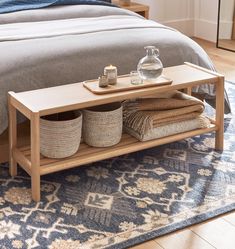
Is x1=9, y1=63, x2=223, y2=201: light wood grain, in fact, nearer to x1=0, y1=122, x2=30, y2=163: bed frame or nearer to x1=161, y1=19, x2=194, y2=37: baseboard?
x1=0, y1=122, x2=30, y2=163: bed frame

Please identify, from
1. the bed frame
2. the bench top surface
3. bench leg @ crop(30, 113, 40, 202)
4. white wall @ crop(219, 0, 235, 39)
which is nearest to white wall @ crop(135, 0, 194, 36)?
white wall @ crop(219, 0, 235, 39)

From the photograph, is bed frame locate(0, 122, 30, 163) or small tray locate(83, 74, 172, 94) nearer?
small tray locate(83, 74, 172, 94)

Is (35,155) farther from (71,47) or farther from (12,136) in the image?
(71,47)

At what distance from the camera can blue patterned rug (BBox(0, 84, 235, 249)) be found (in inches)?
82.0

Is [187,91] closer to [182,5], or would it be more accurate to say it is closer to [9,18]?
[9,18]

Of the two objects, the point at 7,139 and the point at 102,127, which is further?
the point at 7,139

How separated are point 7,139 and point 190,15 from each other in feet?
10.6

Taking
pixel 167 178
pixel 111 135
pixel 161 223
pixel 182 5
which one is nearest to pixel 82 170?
pixel 111 135

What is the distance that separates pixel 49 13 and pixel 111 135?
1104 millimetres

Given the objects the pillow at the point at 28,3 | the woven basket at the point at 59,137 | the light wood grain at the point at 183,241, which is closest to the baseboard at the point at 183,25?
the pillow at the point at 28,3

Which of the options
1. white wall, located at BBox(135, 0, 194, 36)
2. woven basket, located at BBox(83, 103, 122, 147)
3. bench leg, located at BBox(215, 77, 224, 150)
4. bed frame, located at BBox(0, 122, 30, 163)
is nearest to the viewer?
woven basket, located at BBox(83, 103, 122, 147)

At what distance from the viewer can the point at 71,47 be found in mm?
2666

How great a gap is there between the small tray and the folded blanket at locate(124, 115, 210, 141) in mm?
237

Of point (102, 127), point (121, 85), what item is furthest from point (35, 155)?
point (121, 85)
